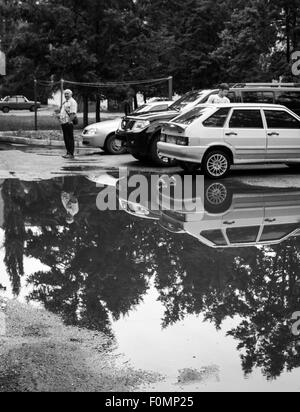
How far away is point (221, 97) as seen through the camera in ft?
48.9

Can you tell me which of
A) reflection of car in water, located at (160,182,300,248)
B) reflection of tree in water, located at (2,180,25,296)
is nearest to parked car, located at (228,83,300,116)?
reflection of car in water, located at (160,182,300,248)

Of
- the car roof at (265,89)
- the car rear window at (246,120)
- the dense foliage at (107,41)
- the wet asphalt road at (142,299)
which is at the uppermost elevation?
the dense foliage at (107,41)

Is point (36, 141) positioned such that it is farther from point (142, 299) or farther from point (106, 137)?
point (142, 299)

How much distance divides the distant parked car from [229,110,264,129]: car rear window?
45.5m

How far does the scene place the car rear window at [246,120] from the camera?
13.2 m

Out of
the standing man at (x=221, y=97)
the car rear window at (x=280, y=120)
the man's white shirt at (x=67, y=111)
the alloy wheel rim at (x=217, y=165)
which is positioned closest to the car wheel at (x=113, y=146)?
the man's white shirt at (x=67, y=111)

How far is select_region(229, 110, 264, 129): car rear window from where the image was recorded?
13234 mm

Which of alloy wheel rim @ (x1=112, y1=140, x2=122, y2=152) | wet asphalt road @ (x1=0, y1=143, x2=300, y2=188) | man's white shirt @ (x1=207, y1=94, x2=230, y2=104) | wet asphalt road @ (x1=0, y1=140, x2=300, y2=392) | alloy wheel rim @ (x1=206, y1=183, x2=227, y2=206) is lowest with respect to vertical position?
wet asphalt road @ (x1=0, y1=140, x2=300, y2=392)

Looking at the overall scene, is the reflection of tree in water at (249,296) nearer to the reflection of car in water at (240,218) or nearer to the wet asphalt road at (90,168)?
the reflection of car in water at (240,218)

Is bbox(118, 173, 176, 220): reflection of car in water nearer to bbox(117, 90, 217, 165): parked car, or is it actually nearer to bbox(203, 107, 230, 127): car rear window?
bbox(203, 107, 230, 127): car rear window

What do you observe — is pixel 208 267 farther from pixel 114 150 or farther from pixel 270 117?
pixel 114 150

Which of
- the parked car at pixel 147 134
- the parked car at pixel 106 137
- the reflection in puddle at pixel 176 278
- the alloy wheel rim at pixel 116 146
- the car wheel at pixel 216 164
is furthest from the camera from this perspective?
the alloy wheel rim at pixel 116 146

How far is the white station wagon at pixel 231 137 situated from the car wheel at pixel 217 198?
75 centimetres

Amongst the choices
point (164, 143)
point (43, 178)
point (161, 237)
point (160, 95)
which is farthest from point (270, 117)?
point (160, 95)
